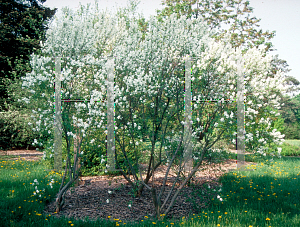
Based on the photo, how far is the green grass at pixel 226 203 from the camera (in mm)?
3714

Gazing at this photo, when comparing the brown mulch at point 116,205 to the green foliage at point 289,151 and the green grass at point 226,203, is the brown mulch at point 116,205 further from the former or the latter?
the green foliage at point 289,151

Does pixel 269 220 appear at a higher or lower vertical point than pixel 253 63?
lower

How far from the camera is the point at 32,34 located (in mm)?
15273

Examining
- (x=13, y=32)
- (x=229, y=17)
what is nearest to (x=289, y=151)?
(x=229, y=17)

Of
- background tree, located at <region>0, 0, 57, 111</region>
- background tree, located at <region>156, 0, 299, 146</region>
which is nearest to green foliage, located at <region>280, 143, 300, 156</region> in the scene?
background tree, located at <region>156, 0, 299, 146</region>

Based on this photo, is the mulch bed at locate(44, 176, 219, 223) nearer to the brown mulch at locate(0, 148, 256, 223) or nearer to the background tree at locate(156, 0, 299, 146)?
the brown mulch at locate(0, 148, 256, 223)

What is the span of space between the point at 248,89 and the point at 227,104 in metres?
0.44

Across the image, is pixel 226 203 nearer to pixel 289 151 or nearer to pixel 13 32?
pixel 289 151

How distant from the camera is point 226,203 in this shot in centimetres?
472

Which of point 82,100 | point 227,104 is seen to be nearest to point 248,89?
point 227,104

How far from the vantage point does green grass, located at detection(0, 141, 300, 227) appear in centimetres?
371

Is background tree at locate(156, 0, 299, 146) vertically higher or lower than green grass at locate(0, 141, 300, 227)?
higher

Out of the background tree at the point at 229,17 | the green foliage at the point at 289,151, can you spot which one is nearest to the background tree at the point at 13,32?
the background tree at the point at 229,17

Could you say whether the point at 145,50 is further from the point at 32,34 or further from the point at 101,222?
the point at 32,34
